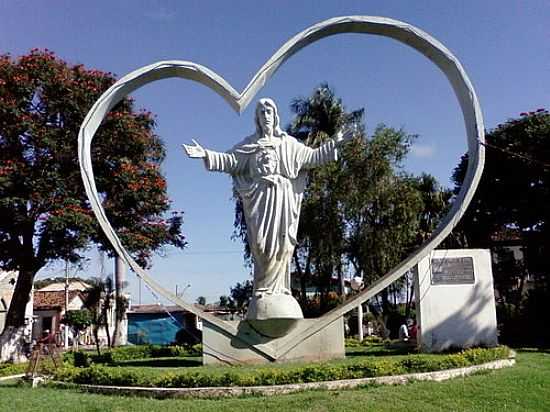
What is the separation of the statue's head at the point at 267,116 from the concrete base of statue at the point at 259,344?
3.84m

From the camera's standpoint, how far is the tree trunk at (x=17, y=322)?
17344 mm

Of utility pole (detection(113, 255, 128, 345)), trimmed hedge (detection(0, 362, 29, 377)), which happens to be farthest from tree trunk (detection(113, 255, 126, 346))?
trimmed hedge (detection(0, 362, 29, 377))

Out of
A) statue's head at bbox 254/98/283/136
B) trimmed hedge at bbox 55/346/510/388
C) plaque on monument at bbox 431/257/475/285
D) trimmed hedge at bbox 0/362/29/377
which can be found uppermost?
statue's head at bbox 254/98/283/136

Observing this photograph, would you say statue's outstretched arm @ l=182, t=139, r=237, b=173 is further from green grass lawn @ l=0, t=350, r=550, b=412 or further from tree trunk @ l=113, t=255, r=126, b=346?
tree trunk @ l=113, t=255, r=126, b=346

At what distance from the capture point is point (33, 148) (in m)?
16.4

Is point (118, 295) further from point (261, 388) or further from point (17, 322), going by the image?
point (261, 388)

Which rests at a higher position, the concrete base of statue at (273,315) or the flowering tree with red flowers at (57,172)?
the flowering tree with red flowers at (57,172)

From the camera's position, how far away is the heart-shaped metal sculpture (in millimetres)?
11266

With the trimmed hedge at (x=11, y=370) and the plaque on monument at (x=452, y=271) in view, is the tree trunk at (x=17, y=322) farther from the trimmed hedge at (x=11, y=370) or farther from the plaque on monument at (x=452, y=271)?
the plaque on monument at (x=452, y=271)

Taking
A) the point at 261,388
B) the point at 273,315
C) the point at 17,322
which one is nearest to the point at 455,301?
the point at 273,315

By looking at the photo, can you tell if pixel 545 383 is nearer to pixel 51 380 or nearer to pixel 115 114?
pixel 51 380

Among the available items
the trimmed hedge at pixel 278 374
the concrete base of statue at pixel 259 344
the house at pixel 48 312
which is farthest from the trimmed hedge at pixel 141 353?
the house at pixel 48 312

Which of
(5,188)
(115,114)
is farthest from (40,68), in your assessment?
(5,188)

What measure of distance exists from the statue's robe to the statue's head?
26cm
